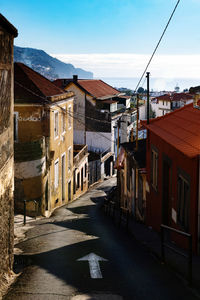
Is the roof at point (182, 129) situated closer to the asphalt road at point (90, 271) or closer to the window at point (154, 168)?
the window at point (154, 168)

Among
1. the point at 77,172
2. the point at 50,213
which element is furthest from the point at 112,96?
the point at 50,213

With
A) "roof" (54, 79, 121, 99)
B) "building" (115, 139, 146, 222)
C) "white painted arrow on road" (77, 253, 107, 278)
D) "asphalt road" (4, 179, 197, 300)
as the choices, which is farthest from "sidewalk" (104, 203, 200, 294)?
"roof" (54, 79, 121, 99)

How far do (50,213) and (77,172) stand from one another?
11.9 meters

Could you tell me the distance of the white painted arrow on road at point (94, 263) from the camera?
917 cm

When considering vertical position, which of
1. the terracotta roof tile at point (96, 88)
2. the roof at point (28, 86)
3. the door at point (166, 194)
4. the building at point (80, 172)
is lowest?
the building at point (80, 172)

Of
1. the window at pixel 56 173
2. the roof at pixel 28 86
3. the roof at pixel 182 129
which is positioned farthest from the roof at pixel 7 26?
the window at pixel 56 173

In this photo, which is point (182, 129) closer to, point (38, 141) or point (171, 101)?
point (38, 141)

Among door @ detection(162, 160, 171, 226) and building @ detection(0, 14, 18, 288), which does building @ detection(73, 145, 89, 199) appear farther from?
building @ detection(0, 14, 18, 288)

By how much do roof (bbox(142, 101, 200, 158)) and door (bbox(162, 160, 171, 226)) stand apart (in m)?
1.16

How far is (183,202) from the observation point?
10680 millimetres

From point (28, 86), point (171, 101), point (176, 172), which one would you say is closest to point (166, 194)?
point (176, 172)

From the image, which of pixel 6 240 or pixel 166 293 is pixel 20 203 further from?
pixel 166 293

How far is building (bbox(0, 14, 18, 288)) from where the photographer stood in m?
8.36

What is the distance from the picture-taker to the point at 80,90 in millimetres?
48719
